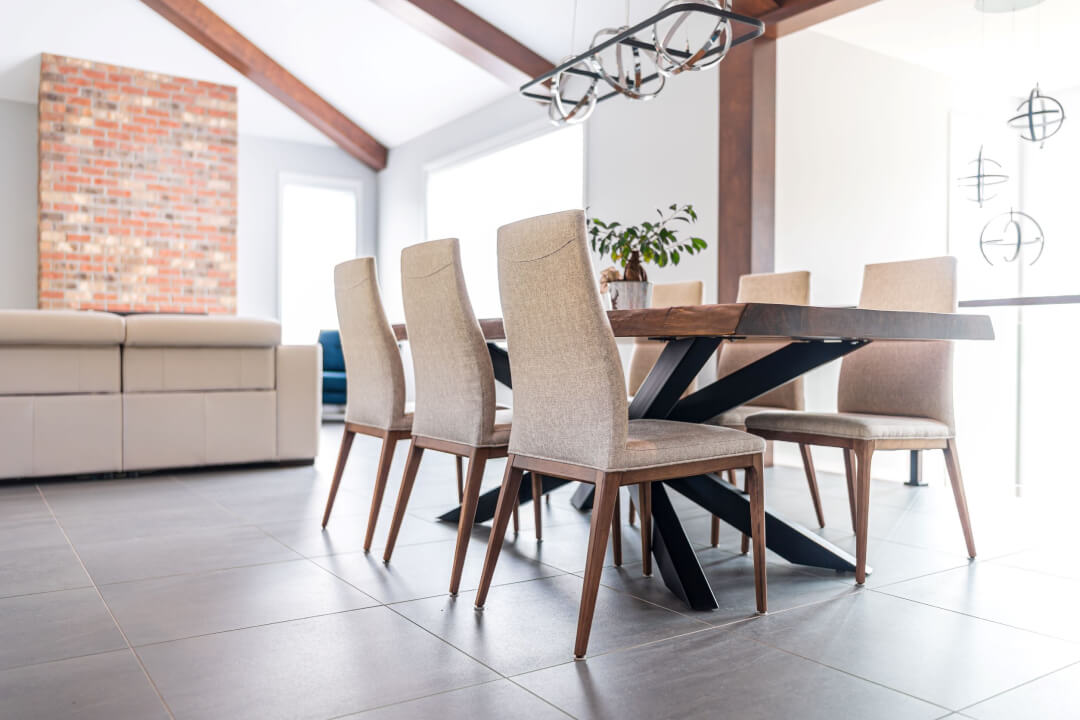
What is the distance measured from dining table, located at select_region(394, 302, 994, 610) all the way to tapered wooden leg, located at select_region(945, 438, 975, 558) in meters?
0.38

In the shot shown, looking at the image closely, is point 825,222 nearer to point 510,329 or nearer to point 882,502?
point 882,502

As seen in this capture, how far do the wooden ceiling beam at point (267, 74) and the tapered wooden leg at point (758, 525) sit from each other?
683cm

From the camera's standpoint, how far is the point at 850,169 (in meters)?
5.43

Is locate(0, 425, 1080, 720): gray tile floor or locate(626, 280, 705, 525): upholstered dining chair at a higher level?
locate(626, 280, 705, 525): upholstered dining chair

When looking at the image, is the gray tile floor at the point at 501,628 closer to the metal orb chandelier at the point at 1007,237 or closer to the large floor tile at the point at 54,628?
the large floor tile at the point at 54,628

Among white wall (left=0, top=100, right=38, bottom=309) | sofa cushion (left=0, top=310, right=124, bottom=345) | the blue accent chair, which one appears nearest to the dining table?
sofa cushion (left=0, top=310, right=124, bottom=345)

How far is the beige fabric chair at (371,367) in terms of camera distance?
110 inches

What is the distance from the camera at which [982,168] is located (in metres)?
6.16

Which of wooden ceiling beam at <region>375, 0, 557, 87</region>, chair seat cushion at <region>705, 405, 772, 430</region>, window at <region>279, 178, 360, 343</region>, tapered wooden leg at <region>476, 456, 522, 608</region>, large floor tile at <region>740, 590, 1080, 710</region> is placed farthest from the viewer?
window at <region>279, 178, 360, 343</region>

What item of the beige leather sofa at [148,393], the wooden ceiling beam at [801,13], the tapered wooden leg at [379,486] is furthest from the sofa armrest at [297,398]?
the wooden ceiling beam at [801,13]

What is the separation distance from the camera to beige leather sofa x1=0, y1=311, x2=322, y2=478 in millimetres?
3910

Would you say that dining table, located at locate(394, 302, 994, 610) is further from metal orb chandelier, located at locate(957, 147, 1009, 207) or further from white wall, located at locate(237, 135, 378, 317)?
white wall, located at locate(237, 135, 378, 317)

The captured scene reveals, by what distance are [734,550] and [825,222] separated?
3134 millimetres

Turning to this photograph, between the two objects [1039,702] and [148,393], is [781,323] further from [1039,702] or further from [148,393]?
[148,393]
